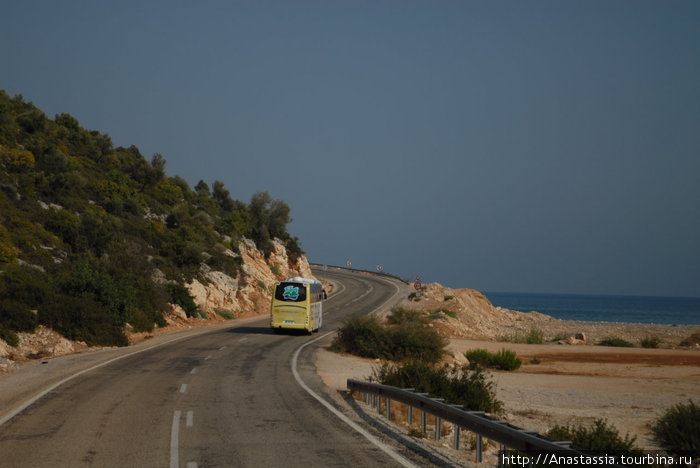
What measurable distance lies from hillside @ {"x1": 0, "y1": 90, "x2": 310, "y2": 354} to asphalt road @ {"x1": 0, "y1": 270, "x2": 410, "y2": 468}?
18.3ft

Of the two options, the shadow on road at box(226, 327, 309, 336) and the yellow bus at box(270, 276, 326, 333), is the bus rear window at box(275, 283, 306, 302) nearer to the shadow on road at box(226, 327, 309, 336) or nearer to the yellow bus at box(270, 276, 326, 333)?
the yellow bus at box(270, 276, 326, 333)

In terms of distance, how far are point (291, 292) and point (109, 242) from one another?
14.1 metres

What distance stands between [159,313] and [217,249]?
1717cm

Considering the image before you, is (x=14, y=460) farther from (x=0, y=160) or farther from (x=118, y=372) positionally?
(x=0, y=160)

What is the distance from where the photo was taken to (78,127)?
2810 inches

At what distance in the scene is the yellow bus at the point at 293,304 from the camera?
35.0 metres

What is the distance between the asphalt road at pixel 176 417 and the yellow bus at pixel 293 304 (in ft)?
33.5

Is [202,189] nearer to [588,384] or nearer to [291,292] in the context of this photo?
[291,292]

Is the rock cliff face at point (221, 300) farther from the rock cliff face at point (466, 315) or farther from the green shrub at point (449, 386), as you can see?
the rock cliff face at point (466, 315)

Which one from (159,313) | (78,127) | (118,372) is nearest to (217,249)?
(159,313)

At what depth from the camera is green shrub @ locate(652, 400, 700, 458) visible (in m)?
11.6

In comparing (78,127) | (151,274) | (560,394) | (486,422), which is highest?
(78,127)

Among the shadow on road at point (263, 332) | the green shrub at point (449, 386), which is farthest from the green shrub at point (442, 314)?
the green shrub at point (449, 386)

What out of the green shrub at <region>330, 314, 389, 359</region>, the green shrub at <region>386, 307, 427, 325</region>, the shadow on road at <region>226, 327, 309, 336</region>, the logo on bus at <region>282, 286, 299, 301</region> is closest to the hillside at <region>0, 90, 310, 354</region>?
the shadow on road at <region>226, 327, 309, 336</region>
